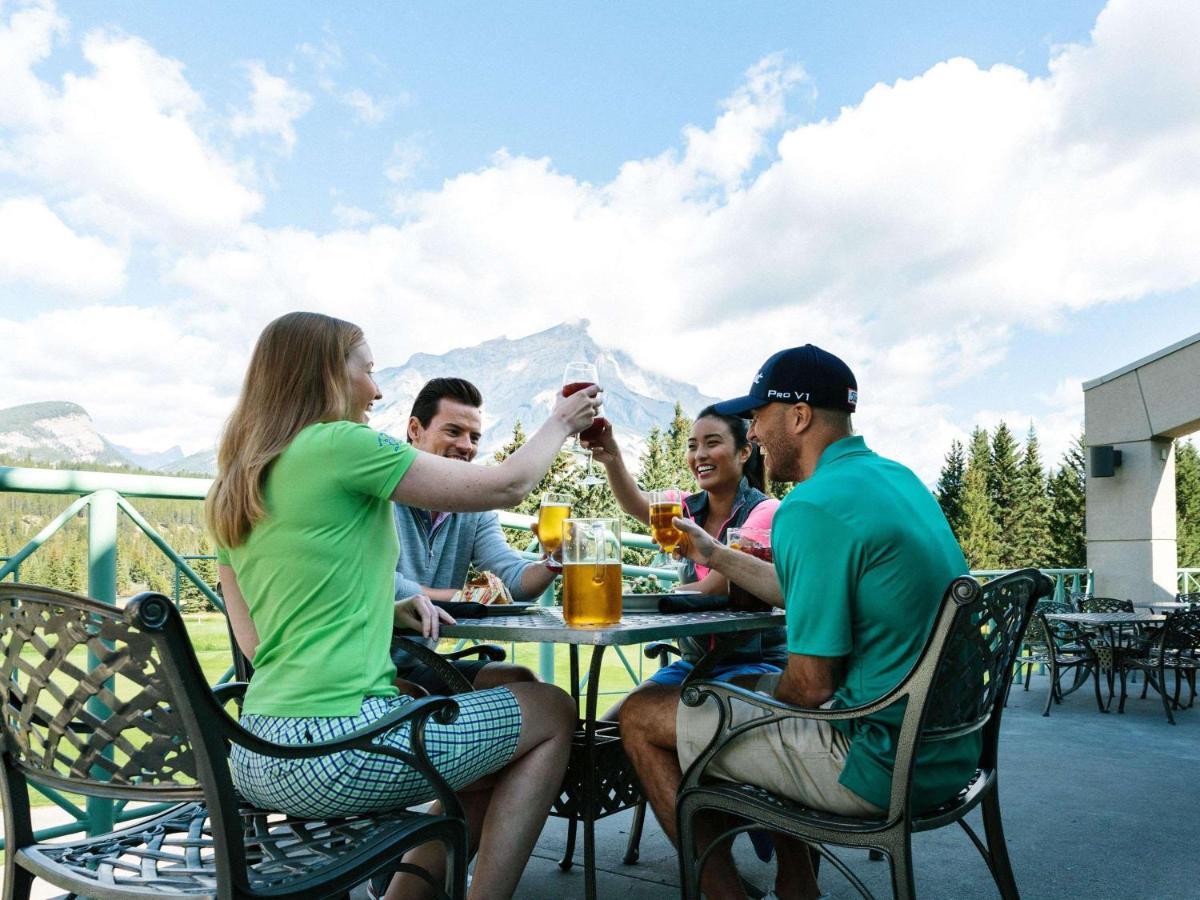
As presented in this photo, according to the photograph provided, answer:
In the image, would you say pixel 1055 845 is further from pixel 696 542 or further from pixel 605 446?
pixel 605 446

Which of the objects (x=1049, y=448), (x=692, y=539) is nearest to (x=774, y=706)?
(x=692, y=539)

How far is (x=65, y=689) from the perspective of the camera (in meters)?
1.45

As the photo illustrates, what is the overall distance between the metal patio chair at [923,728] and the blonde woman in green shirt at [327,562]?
41cm

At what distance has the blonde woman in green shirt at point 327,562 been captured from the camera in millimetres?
1565

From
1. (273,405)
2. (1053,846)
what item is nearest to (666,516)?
(273,405)

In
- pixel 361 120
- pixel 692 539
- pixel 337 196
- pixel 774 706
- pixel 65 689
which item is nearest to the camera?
pixel 65 689

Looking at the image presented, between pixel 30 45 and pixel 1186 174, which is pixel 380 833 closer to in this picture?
pixel 1186 174

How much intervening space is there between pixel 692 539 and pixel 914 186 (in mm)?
121204

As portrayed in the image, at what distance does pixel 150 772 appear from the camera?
59.4 inches

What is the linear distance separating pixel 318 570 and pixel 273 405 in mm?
348

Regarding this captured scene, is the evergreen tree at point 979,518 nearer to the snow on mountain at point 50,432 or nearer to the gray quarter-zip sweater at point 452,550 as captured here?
Result: the gray quarter-zip sweater at point 452,550

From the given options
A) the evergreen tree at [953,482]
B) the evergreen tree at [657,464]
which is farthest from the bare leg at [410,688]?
the evergreen tree at [953,482]

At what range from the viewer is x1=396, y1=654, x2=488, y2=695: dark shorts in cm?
255

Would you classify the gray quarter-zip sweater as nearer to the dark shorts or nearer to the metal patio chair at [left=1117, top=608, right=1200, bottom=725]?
the dark shorts
